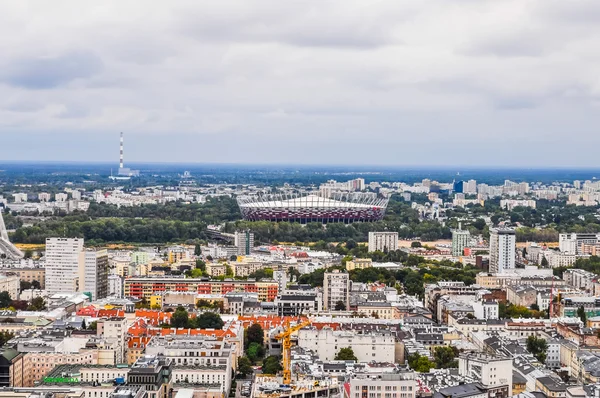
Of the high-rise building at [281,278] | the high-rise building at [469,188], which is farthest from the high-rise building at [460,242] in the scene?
the high-rise building at [469,188]

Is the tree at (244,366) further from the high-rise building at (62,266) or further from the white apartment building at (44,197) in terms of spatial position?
the white apartment building at (44,197)

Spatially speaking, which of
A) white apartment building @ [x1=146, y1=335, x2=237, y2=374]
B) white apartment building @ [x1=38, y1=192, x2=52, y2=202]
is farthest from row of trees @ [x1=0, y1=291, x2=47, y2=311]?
white apartment building @ [x1=38, y1=192, x2=52, y2=202]

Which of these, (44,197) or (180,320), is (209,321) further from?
(44,197)

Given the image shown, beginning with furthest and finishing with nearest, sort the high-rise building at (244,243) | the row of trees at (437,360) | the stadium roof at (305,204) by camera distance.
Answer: the stadium roof at (305,204) < the high-rise building at (244,243) < the row of trees at (437,360)

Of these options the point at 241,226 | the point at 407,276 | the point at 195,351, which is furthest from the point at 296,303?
the point at 241,226

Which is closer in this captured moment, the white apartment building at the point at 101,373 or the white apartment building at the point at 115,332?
the white apartment building at the point at 101,373

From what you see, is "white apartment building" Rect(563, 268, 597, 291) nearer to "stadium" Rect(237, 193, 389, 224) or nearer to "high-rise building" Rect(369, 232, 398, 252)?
"high-rise building" Rect(369, 232, 398, 252)

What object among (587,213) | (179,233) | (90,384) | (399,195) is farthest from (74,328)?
(399,195)
